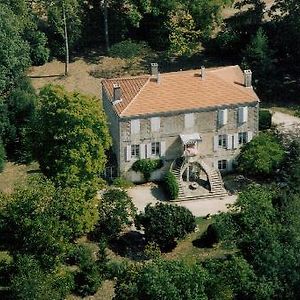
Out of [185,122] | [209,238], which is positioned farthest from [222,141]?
[209,238]

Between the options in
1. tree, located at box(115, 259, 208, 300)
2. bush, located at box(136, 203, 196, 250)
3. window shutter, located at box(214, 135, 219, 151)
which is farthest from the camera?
window shutter, located at box(214, 135, 219, 151)

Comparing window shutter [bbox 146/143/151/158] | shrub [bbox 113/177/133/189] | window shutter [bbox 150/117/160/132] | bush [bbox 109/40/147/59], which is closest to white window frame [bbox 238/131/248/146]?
window shutter [bbox 150/117/160/132]

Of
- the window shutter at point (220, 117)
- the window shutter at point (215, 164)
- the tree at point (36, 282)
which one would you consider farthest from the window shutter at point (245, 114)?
the tree at point (36, 282)

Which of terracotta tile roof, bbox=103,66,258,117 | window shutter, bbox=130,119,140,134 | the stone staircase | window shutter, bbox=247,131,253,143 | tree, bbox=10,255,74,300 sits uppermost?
terracotta tile roof, bbox=103,66,258,117

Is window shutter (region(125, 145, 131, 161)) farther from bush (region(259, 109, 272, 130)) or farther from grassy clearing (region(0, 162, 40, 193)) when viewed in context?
bush (region(259, 109, 272, 130))

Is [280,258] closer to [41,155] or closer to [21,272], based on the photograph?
[21,272]

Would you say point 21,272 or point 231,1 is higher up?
point 231,1

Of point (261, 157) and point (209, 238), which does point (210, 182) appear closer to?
point (261, 157)

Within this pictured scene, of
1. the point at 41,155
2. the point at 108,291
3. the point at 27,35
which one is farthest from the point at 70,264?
the point at 27,35
